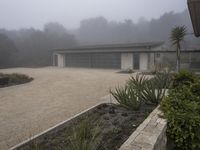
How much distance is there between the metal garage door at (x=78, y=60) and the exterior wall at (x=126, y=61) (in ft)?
18.3

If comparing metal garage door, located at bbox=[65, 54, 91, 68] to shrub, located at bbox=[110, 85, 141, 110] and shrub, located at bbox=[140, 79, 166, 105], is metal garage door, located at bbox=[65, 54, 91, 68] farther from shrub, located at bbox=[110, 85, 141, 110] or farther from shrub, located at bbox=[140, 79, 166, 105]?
shrub, located at bbox=[110, 85, 141, 110]

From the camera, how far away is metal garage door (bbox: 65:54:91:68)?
99.3 ft

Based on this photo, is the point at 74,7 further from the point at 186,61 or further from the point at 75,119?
the point at 75,119

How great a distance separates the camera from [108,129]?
4.71 m

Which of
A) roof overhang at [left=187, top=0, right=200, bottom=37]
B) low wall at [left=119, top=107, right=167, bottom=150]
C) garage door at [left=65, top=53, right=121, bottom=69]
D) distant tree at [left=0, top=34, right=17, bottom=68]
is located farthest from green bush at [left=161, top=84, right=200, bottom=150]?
distant tree at [left=0, top=34, right=17, bottom=68]

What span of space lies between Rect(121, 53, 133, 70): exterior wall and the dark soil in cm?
1961

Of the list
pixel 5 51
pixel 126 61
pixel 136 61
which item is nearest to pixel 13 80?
pixel 126 61

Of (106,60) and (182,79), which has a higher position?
(106,60)

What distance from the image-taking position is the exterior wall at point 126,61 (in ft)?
84.9

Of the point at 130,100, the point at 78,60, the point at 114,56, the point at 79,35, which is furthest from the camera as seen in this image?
the point at 79,35

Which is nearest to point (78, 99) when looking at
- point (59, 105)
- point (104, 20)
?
point (59, 105)

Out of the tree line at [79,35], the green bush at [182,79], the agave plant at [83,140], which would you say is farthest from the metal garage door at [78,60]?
the agave plant at [83,140]

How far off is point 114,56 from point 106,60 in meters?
1.45

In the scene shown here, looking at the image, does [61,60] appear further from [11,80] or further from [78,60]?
[11,80]
